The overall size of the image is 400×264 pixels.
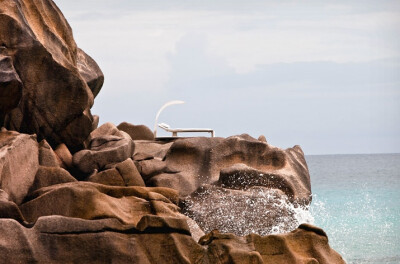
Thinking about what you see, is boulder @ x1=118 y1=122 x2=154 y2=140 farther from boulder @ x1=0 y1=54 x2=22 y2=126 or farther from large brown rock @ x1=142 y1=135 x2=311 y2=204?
boulder @ x1=0 y1=54 x2=22 y2=126

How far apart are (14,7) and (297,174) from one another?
587cm

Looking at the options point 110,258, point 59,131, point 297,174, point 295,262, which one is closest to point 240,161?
point 297,174

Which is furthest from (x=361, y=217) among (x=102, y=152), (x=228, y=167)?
(x=102, y=152)

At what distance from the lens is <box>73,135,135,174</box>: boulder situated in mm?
15617

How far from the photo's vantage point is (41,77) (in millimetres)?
Result: 15281

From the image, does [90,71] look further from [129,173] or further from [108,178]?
[108,178]

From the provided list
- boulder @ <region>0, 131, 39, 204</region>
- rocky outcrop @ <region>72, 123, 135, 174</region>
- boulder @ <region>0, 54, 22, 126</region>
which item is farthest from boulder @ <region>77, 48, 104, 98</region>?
boulder @ <region>0, 131, 39, 204</region>

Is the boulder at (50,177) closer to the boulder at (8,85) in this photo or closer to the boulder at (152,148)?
the boulder at (8,85)

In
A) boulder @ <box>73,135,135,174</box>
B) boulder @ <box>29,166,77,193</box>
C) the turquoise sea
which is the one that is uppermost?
boulder @ <box>29,166,77,193</box>

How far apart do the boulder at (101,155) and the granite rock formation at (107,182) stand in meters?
0.02

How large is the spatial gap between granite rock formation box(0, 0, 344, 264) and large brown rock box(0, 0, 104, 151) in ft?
0.06

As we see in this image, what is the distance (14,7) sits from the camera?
15047 millimetres

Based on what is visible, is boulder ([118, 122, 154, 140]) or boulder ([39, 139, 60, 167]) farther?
boulder ([118, 122, 154, 140])

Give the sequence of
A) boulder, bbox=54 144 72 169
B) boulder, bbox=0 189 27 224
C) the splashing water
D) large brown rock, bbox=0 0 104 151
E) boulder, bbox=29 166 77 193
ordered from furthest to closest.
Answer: boulder, bbox=54 144 72 169, the splashing water, large brown rock, bbox=0 0 104 151, boulder, bbox=29 166 77 193, boulder, bbox=0 189 27 224
